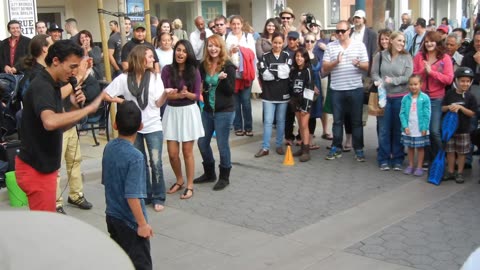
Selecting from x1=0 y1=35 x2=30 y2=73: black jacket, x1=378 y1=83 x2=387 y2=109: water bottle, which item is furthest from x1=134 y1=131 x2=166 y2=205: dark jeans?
x1=0 y1=35 x2=30 y2=73: black jacket

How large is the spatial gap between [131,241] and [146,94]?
103 inches

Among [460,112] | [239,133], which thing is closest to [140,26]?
[239,133]

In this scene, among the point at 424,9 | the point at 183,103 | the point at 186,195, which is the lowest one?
the point at 186,195

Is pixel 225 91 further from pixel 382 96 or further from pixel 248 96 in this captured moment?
pixel 248 96

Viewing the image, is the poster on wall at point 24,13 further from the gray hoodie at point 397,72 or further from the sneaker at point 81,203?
the gray hoodie at point 397,72

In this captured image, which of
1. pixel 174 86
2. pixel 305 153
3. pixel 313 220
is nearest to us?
pixel 313 220

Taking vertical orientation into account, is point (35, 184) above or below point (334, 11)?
below

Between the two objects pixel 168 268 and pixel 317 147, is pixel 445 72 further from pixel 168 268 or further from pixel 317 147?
pixel 168 268

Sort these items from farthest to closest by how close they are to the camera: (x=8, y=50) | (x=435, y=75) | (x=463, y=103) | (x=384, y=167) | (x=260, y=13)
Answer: (x=260, y=13), (x=8, y=50), (x=384, y=167), (x=435, y=75), (x=463, y=103)

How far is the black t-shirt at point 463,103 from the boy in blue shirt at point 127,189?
14.8 ft

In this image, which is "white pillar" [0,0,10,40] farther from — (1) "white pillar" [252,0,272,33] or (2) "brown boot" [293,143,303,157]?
(1) "white pillar" [252,0,272,33]

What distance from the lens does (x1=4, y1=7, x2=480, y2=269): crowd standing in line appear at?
477 cm

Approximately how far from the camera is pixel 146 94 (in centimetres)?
681

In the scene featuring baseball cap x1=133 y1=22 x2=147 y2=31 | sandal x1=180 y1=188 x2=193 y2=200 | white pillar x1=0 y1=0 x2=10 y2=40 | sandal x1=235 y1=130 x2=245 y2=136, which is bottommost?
sandal x1=180 y1=188 x2=193 y2=200
